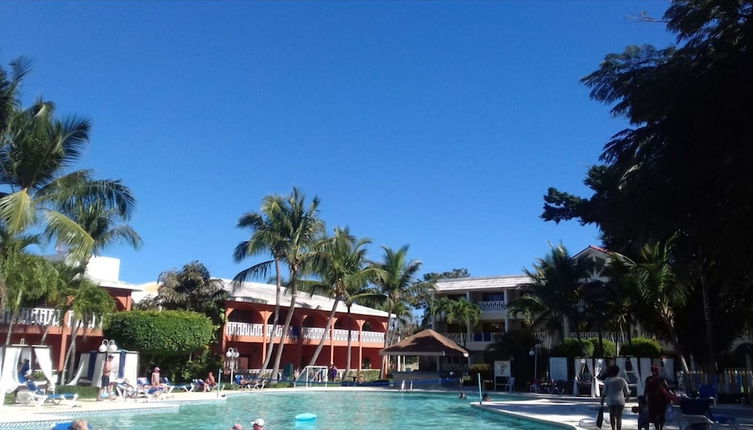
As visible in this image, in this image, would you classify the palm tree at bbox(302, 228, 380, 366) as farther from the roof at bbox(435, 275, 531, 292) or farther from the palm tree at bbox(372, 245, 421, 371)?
the roof at bbox(435, 275, 531, 292)

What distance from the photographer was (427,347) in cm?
3419

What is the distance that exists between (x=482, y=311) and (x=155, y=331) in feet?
80.3

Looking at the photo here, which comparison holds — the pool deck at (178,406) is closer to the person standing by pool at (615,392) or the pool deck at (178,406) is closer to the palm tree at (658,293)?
the person standing by pool at (615,392)

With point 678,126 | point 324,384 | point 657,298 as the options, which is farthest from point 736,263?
point 324,384

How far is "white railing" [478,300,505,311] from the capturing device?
44.4 meters

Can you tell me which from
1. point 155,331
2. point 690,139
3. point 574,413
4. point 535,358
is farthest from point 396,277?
point 690,139

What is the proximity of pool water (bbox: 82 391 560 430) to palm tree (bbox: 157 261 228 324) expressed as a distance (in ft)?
26.2

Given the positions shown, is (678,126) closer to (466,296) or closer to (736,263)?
(736,263)

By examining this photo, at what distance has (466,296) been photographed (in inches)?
1859

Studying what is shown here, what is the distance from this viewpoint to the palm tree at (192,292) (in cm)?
3369

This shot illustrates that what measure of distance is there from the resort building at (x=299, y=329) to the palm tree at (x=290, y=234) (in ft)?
9.95

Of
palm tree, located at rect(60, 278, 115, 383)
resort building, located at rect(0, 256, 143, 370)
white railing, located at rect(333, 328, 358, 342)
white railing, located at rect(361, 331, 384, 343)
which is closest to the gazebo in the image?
white railing, located at rect(333, 328, 358, 342)

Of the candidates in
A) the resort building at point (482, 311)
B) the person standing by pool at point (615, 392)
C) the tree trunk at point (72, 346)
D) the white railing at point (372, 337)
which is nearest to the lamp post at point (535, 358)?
the resort building at point (482, 311)

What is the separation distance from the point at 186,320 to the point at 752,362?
28.1 m
